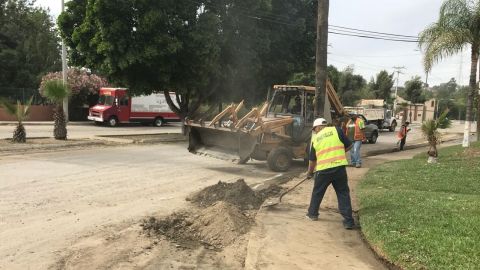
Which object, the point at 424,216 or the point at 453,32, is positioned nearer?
the point at 424,216

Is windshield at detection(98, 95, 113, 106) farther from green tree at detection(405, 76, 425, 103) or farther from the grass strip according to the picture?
green tree at detection(405, 76, 425, 103)

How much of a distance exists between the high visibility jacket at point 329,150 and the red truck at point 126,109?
95.4ft

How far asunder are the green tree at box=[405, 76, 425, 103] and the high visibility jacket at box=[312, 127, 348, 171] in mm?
80982

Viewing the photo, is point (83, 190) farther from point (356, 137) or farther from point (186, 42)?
point (186, 42)

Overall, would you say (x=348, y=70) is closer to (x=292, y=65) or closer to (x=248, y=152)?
(x=292, y=65)

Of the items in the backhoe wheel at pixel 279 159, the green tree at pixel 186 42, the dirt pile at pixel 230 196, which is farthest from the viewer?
the green tree at pixel 186 42

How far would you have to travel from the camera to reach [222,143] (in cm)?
1502

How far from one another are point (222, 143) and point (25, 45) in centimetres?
4268

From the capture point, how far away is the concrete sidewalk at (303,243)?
594cm

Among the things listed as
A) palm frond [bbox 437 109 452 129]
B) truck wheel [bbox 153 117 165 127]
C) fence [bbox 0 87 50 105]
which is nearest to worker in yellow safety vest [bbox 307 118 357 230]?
palm frond [bbox 437 109 452 129]

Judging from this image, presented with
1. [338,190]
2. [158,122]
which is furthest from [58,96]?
[158,122]

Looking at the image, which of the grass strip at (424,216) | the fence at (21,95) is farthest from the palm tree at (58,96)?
the fence at (21,95)

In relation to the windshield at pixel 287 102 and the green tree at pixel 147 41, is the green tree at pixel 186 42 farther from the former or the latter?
the windshield at pixel 287 102

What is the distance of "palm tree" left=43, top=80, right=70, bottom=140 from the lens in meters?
20.5
